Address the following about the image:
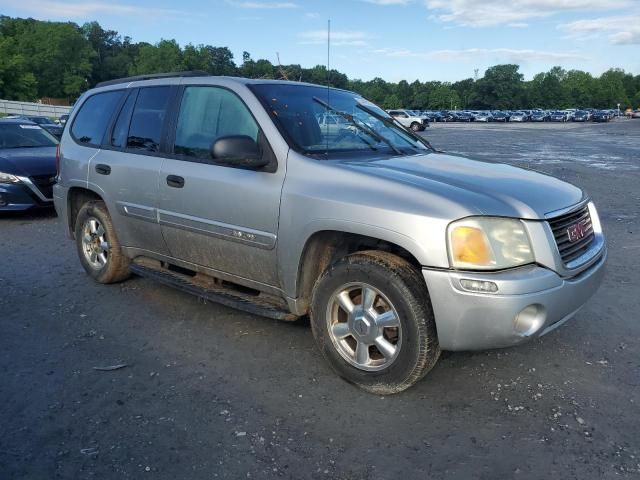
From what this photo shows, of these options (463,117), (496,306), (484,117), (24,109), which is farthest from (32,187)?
(484,117)

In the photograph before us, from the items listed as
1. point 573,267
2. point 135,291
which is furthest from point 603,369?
point 135,291

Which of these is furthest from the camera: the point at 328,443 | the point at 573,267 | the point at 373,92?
the point at 373,92

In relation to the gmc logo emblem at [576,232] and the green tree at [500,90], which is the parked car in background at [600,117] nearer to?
the green tree at [500,90]

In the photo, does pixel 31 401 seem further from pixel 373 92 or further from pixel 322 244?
pixel 373 92

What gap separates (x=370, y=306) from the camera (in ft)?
11.6

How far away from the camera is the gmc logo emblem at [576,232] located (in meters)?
3.54

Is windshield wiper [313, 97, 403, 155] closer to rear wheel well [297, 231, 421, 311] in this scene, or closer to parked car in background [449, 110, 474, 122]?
rear wheel well [297, 231, 421, 311]

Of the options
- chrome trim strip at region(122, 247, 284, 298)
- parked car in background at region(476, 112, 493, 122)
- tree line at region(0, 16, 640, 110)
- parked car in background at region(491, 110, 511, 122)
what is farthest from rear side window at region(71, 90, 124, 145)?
parked car in background at region(491, 110, 511, 122)

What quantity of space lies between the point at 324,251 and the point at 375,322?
61cm

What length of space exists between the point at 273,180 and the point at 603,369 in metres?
2.46

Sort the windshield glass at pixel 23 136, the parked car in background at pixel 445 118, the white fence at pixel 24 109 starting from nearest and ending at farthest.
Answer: the windshield glass at pixel 23 136
the white fence at pixel 24 109
the parked car in background at pixel 445 118

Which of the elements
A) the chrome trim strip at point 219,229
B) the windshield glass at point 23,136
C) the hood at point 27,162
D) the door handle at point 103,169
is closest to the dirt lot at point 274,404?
the chrome trim strip at point 219,229

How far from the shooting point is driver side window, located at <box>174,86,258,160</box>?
13.7ft

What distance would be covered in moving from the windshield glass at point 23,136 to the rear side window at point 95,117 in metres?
5.05
